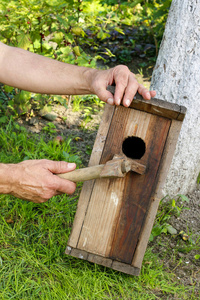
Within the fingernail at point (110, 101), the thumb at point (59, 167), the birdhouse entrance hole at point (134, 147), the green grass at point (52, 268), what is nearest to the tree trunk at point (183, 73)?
the birdhouse entrance hole at point (134, 147)

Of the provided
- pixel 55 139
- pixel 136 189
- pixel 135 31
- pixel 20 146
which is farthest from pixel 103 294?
pixel 135 31

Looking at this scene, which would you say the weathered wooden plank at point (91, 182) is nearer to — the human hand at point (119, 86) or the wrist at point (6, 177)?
the human hand at point (119, 86)

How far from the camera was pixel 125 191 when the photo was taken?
2041 millimetres

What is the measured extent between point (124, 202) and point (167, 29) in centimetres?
145

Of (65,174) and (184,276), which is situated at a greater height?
(65,174)

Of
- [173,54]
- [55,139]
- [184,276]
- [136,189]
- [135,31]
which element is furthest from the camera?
[135,31]

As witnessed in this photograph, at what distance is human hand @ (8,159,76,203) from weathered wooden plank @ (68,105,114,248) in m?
0.08

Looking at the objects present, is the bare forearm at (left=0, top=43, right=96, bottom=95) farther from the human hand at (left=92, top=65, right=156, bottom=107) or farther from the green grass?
the green grass

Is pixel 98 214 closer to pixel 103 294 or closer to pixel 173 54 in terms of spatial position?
pixel 103 294

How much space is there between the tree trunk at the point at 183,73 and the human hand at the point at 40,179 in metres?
1.12

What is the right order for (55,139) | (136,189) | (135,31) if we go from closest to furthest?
(136,189)
(55,139)
(135,31)

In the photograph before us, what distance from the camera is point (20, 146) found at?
11.4 feet

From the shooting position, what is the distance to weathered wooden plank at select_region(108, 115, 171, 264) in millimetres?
2004

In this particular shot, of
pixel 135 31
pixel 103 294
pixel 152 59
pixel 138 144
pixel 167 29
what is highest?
pixel 135 31
